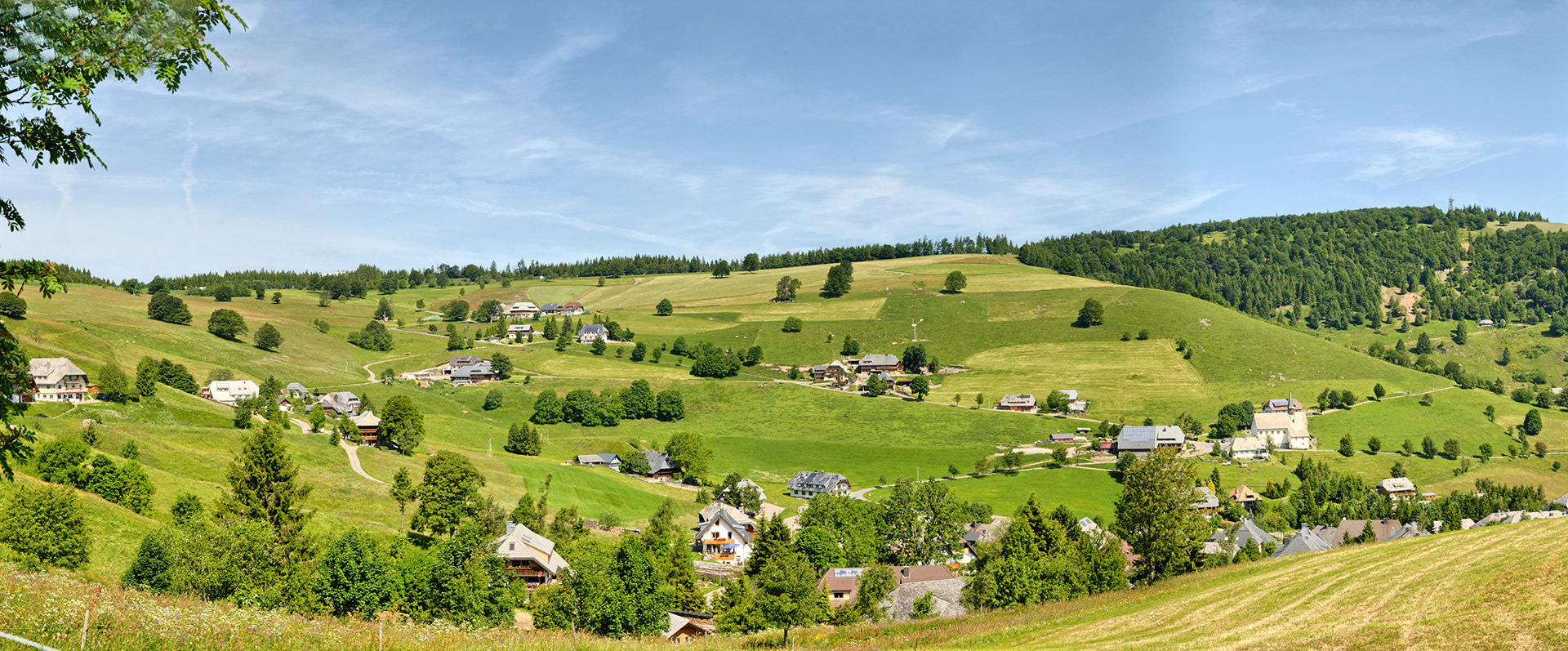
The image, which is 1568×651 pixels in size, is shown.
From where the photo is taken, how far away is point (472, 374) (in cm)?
16662

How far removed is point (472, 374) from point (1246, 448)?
429 ft

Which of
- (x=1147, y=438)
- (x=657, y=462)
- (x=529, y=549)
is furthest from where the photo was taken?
(x=1147, y=438)

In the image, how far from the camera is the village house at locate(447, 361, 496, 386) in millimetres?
164875

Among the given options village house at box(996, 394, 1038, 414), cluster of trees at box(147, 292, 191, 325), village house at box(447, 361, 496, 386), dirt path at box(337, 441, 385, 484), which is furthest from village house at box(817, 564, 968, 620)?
cluster of trees at box(147, 292, 191, 325)

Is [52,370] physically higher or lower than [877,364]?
higher

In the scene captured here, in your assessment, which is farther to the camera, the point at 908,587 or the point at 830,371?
the point at 830,371

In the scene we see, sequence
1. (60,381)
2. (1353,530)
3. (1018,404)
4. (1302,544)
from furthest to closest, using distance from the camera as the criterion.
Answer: (1018,404) → (1353,530) → (60,381) → (1302,544)

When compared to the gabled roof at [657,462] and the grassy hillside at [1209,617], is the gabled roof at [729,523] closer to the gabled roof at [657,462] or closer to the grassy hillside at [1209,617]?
the gabled roof at [657,462]

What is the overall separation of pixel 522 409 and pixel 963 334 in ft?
309

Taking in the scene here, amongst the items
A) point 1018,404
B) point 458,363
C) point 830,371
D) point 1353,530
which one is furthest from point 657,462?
point 1353,530

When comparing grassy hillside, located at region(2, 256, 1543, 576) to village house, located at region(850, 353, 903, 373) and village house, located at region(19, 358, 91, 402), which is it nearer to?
village house, located at region(19, 358, 91, 402)

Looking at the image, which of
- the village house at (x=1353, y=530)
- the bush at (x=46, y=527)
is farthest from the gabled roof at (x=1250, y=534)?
the bush at (x=46, y=527)

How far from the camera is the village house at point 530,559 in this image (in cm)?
6656

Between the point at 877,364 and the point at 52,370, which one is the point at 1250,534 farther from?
the point at 52,370
